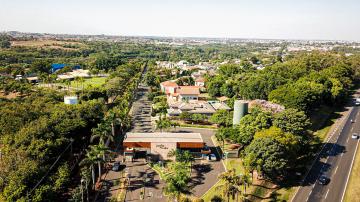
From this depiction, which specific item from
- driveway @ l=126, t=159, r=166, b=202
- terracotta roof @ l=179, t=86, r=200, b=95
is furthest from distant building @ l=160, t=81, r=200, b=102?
driveway @ l=126, t=159, r=166, b=202

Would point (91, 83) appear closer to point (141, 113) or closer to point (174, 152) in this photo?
point (141, 113)

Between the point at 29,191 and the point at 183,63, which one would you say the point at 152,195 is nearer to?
the point at 29,191

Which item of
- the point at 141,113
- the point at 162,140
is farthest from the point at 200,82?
the point at 162,140

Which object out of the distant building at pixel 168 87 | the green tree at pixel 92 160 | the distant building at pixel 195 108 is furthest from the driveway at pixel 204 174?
the distant building at pixel 168 87

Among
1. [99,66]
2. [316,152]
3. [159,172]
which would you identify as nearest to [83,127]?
[159,172]

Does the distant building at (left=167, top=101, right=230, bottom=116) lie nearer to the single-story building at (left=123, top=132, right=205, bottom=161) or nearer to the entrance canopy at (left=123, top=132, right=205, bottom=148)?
the entrance canopy at (left=123, top=132, right=205, bottom=148)

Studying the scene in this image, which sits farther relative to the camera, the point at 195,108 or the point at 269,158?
the point at 195,108

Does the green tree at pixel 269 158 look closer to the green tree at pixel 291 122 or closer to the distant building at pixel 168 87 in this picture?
the green tree at pixel 291 122

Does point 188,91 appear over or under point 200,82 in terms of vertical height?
under
